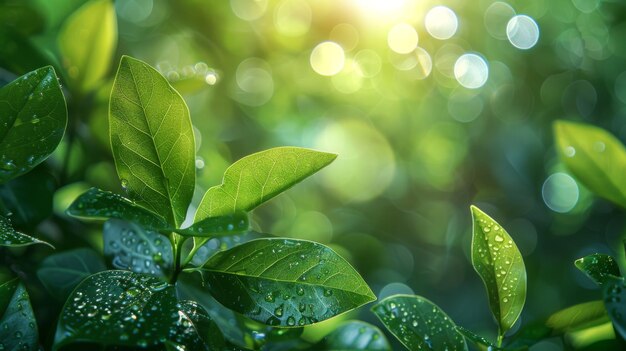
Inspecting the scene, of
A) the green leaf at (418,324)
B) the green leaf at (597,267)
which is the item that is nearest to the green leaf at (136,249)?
the green leaf at (418,324)

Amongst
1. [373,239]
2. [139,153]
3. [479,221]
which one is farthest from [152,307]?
[373,239]

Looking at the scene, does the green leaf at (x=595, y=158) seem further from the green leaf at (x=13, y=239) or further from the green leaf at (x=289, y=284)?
the green leaf at (x=13, y=239)

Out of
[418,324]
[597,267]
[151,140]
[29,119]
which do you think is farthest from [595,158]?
[29,119]

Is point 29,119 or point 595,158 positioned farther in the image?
point 595,158

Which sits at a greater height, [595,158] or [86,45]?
[86,45]

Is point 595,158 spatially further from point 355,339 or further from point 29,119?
point 29,119

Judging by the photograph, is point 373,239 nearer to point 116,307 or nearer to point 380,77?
point 380,77
